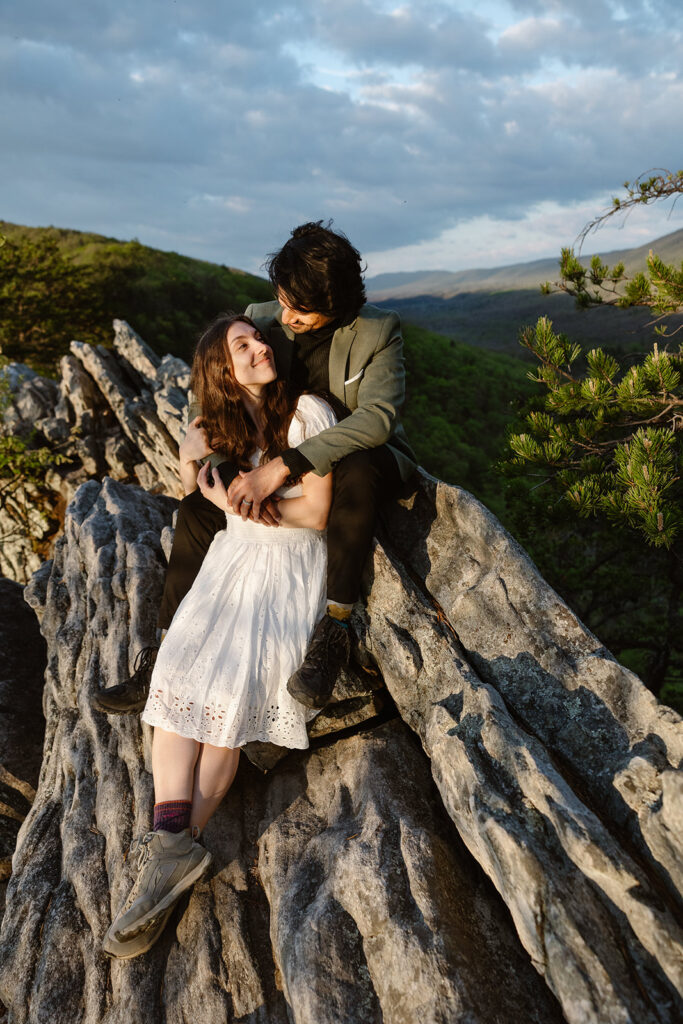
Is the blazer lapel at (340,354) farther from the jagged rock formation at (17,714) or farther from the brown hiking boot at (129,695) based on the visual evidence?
the jagged rock formation at (17,714)

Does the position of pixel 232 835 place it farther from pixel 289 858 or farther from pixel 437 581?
pixel 437 581

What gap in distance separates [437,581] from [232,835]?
6.94 feet

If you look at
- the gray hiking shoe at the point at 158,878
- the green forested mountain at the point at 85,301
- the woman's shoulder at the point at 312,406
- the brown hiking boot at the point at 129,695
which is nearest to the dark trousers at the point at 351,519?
the brown hiking boot at the point at 129,695

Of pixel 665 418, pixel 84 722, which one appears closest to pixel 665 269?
pixel 665 418

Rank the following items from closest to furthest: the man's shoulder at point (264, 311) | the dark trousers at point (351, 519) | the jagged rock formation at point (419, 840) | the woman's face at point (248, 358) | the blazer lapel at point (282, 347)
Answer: the jagged rock formation at point (419, 840) → the dark trousers at point (351, 519) → the woman's face at point (248, 358) → the blazer lapel at point (282, 347) → the man's shoulder at point (264, 311)

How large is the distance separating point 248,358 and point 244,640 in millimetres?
1872

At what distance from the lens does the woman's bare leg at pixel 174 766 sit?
140 inches

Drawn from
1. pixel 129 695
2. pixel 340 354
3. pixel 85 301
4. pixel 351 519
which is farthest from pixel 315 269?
pixel 85 301

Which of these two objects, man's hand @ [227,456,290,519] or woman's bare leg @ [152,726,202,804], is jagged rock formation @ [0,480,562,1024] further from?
man's hand @ [227,456,290,519]

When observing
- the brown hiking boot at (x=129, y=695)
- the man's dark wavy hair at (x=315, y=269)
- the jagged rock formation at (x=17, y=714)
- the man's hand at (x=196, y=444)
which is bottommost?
the jagged rock formation at (x=17, y=714)

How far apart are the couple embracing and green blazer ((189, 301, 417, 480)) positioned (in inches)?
0.4

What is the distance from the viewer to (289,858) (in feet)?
11.8

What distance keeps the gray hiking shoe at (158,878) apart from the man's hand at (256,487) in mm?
1889

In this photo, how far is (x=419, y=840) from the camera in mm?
3217
